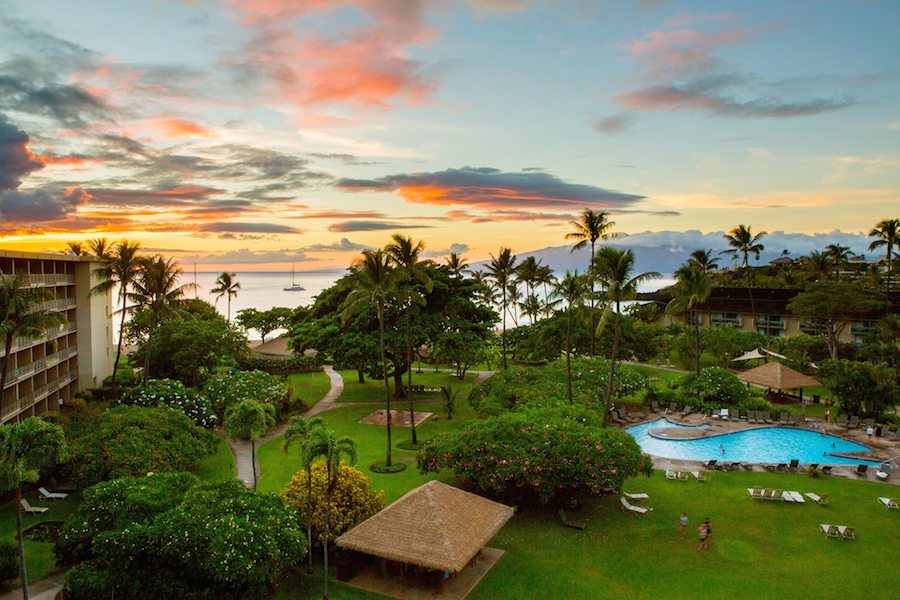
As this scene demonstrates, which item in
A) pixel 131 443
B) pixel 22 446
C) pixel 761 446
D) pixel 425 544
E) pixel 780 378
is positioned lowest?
pixel 761 446

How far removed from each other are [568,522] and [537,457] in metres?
2.86

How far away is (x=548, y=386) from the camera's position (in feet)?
114

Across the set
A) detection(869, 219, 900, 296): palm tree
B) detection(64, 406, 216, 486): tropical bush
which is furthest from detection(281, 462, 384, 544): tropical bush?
detection(869, 219, 900, 296): palm tree

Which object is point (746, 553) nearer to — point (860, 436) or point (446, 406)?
point (860, 436)

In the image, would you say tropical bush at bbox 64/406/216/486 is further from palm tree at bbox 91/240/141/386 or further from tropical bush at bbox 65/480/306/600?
palm tree at bbox 91/240/141/386

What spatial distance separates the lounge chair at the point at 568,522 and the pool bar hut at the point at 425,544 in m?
3.45

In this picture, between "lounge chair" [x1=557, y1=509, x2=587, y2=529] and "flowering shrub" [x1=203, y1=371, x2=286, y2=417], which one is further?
"flowering shrub" [x1=203, y1=371, x2=286, y2=417]

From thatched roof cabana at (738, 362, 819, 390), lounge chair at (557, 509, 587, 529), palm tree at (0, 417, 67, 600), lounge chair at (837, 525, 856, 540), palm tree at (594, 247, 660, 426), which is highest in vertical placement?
palm tree at (594, 247, 660, 426)

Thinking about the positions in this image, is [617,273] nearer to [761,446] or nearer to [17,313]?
[761,446]

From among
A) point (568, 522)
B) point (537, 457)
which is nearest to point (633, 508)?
point (568, 522)

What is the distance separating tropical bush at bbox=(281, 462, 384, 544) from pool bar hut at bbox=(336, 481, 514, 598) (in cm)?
110

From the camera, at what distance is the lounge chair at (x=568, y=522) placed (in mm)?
22625

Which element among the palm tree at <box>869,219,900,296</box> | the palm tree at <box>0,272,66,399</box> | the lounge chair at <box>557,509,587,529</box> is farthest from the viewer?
the palm tree at <box>869,219,900,296</box>

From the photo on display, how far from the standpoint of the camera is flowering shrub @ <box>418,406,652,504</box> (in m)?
22.2
